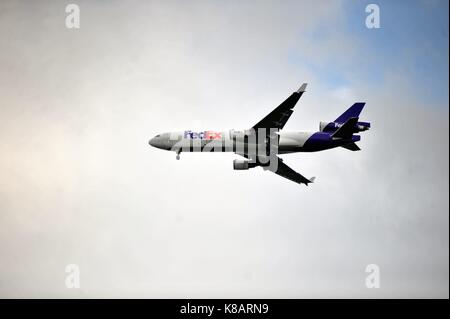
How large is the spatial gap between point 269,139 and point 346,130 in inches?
379

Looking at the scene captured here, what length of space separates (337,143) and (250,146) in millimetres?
11075

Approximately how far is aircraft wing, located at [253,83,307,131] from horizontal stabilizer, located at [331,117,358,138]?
6.13 meters

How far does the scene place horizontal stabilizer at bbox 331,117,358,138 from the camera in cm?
6010

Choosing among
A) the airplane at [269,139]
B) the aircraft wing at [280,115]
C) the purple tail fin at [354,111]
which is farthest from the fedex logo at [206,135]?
the purple tail fin at [354,111]

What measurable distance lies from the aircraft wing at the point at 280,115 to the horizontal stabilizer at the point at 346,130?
613 centimetres

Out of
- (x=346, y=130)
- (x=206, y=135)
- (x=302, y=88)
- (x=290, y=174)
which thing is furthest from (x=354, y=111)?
(x=206, y=135)

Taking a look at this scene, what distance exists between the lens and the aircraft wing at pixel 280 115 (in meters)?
58.8

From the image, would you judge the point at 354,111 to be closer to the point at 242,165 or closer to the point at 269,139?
the point at 269,139

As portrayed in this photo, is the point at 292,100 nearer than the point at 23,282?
Yes

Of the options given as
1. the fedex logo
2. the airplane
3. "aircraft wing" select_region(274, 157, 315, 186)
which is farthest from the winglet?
"aircraft wing" select_region(274, 157, 315, 186)

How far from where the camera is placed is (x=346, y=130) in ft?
200
